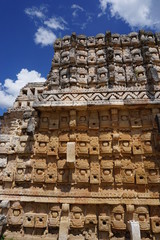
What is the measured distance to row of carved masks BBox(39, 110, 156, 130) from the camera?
741 cm

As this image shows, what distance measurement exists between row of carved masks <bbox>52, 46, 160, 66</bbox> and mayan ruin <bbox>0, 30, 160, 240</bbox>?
0.87m

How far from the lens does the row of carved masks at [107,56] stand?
31.3ft

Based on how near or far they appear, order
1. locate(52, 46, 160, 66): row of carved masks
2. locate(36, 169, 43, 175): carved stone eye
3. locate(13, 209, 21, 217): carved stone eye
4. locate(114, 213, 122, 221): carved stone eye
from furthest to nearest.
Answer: locate(52, 46, 160, 66): row of carved masks
locate(36, 169, 43, 175): carved stone eye
locate(13, 209, 21, 217): carved stone eye
locate(114, 213, 122, 221): carved stone eye

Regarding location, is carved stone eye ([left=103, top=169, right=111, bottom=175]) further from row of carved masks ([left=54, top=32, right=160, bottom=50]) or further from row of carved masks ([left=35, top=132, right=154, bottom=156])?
row of carved masks ([left=54, top=32, right=160, bottom=50])

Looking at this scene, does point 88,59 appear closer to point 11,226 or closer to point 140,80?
point 140,80

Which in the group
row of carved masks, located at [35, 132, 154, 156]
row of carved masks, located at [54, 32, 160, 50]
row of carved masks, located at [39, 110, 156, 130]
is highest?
row of carved masks, located at [54, 32, 160, 50]

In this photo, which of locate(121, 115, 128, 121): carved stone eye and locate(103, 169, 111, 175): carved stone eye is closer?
locate(103, 169, 111, 175): carved stone eye

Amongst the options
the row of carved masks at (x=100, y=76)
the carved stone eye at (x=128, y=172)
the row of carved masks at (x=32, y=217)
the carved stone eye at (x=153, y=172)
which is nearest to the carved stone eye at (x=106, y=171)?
the carved stone eye at (x=128, y=172)

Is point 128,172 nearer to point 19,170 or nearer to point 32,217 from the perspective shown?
point 32,217

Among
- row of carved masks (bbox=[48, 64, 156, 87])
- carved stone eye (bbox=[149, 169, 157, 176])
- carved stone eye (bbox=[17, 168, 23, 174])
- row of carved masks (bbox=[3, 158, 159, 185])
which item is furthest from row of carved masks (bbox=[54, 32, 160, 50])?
carved stone eye (bbox=[17, 168, 23, 174])

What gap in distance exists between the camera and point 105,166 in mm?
6871

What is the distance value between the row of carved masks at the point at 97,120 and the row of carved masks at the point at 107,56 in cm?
335

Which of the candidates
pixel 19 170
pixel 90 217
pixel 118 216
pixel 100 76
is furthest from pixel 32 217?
pixel 100 76

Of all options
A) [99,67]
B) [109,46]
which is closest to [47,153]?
[99,67]
